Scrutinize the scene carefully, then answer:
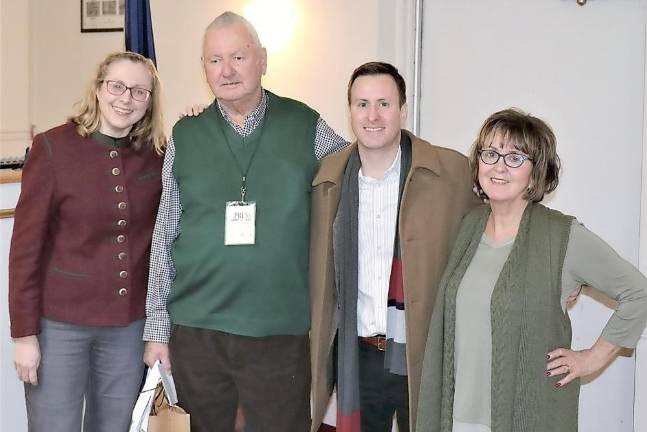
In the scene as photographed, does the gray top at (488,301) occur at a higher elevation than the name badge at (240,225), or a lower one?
lower

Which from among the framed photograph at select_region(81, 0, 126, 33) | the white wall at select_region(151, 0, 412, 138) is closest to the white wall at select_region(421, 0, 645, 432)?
the white wall at select_region(151, 0, 412, 138)

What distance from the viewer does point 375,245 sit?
208 cm

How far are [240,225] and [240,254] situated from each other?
80mm

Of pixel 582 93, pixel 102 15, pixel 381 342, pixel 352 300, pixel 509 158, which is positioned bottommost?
pixel 381 342

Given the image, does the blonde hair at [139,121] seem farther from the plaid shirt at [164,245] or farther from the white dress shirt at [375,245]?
the white dress shirt at [375,245]

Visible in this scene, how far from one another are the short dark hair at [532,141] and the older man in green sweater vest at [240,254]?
0.55 meters

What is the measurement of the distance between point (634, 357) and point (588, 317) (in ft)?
0.70

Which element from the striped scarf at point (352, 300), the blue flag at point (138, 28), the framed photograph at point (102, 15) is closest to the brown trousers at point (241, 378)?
the striped scarf at point (352, 300)

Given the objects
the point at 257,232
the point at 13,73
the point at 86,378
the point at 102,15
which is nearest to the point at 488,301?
the point at 257,232

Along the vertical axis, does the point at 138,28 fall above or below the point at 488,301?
above

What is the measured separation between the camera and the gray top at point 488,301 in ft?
5.87

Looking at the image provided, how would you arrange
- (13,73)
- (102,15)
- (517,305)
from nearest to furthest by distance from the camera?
(517,305) → (102,15) → (13,73)

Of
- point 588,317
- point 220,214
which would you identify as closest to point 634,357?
point 588,317

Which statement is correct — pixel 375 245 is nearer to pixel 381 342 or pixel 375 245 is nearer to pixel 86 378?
pixel 381 342
